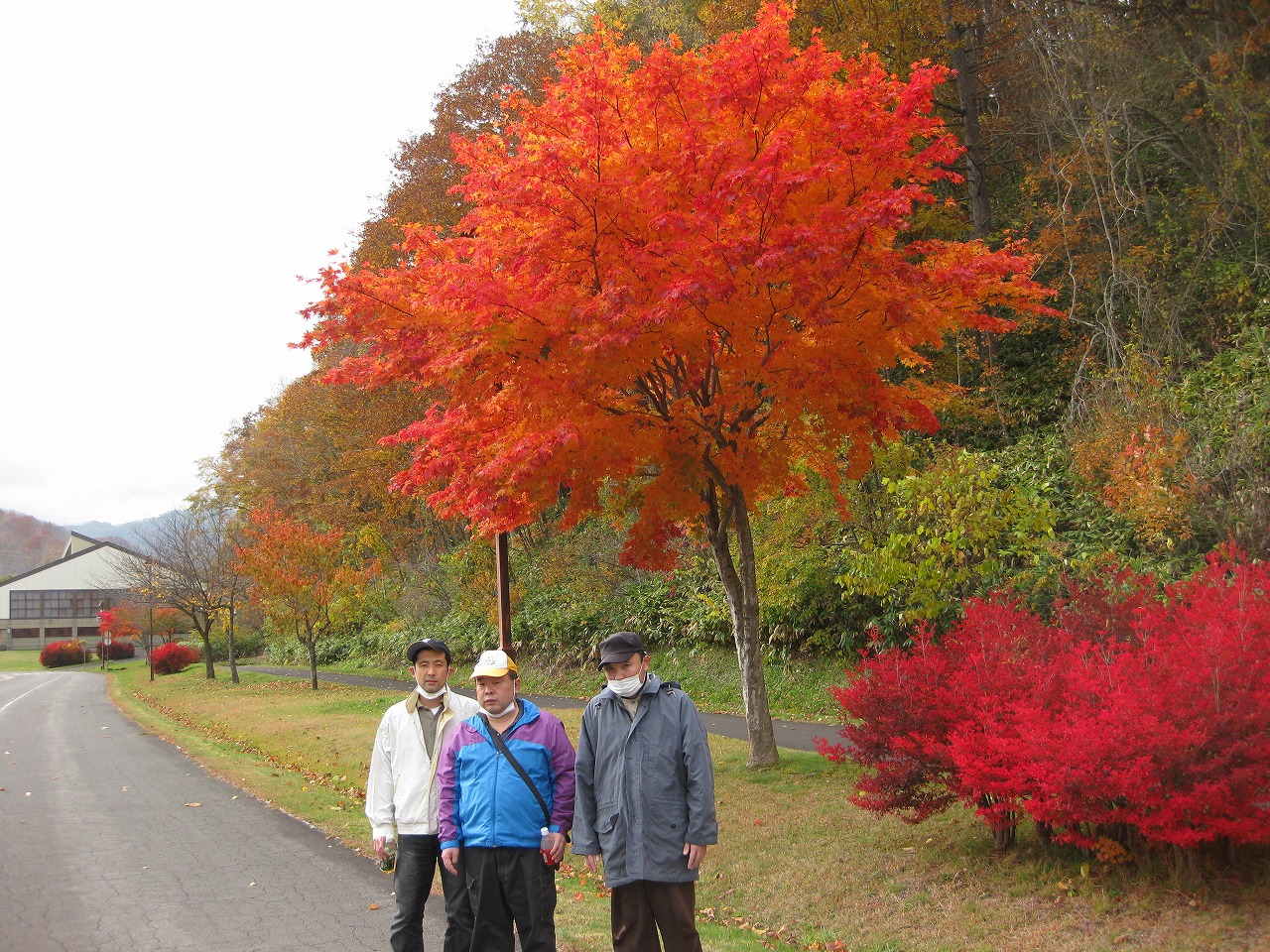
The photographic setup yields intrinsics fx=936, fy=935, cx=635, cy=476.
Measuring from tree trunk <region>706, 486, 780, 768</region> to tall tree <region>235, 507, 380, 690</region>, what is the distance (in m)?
17.8

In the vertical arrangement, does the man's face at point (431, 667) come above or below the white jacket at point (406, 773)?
above

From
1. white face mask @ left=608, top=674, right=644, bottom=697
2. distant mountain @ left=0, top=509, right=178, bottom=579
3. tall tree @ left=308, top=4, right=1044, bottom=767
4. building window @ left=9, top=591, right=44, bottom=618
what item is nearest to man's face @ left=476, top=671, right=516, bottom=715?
white face mask @ left=608, top=674, right=644, bottom=697

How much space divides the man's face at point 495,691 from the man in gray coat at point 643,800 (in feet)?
1.37

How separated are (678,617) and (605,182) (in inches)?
491

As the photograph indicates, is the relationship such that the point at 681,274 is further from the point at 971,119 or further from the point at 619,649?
the point at 971,119

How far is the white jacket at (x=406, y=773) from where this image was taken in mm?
4914

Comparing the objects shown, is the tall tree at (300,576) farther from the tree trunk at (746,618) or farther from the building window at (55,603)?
the building window at (55,603)

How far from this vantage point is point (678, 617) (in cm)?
1953

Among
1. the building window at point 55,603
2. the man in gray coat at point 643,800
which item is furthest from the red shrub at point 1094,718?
the building window at point 55,603

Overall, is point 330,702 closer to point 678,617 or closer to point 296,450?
point 678,617

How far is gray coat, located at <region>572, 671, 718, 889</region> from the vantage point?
13.9ft

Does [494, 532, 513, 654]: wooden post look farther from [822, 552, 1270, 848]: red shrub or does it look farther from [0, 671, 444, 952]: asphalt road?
[822, 552, 1270, 848]: red shrub

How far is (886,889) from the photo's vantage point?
628cm

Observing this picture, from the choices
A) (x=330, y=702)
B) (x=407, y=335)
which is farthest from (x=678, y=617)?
(x=407, y=335)
